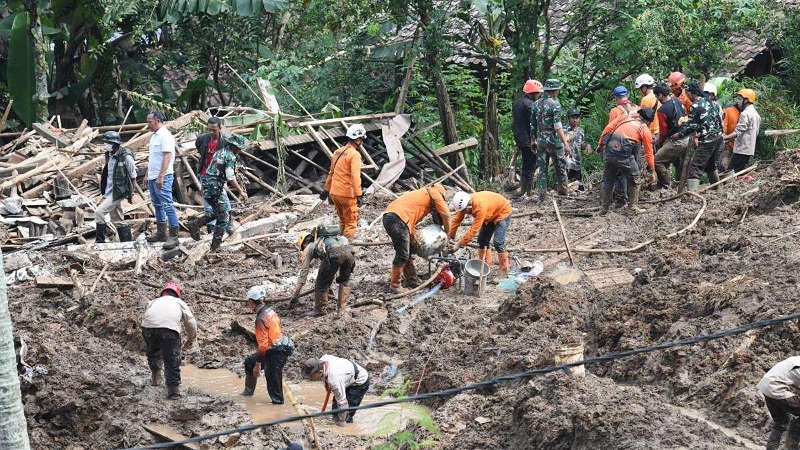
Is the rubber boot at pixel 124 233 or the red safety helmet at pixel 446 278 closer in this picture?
the red safety helmet at pixel 446 278

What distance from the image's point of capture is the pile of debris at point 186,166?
56.4ft

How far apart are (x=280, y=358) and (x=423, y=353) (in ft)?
6.38

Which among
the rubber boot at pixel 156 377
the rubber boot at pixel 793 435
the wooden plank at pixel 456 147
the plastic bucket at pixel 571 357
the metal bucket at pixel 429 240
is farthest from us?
the wooden plank at pixel 456 147

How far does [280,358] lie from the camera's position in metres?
11.5

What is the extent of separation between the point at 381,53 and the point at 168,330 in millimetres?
12118

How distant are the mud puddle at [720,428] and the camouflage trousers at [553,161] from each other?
26.4 ft

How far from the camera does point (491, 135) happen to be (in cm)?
2292

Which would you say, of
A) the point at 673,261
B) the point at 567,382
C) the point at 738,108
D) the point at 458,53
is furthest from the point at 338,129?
the point at 567,382

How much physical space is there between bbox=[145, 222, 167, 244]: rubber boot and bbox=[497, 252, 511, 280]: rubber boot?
16.0ft

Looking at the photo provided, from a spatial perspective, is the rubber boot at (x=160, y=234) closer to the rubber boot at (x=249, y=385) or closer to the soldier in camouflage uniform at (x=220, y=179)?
the soldier in camouflage uniform at (x=220, y=179)

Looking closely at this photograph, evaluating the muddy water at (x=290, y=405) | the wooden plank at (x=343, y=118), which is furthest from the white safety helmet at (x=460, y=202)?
the wooden plank at (x=343, y=118)

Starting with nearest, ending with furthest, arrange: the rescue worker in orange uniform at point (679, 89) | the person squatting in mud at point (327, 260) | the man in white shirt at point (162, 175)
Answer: the person squatting in mud at point (327, 260)
the man in white shirt at point (162, 175)
the rescue worker in orange uniform at point (679, 89)

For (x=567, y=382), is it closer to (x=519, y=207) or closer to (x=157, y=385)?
(x=157, y=385)

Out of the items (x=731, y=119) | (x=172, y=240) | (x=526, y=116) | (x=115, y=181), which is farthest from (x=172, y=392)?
(x=731, y=119)
